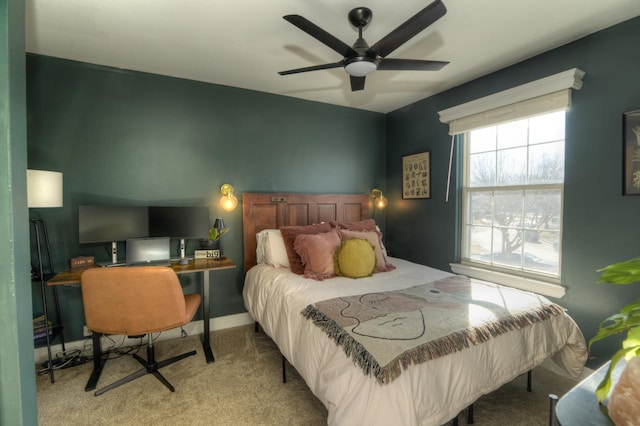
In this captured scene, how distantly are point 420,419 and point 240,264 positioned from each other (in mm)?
2355

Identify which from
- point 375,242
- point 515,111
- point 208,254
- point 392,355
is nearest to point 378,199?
point 375,242

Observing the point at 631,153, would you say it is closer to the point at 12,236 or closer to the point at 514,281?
the point at 514,281

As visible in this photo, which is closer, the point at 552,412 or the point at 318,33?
the point at 552,412

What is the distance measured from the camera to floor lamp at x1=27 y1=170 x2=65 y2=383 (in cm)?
196

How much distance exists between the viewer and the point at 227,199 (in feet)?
9.52

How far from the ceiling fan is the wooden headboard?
175 cm

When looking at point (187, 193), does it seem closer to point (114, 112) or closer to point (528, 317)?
point (114, 112)

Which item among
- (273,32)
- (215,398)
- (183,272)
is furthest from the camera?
(183,272)

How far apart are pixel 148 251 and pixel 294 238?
4.52ft

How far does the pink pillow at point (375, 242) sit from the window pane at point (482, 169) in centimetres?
121

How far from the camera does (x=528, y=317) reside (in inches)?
66.9

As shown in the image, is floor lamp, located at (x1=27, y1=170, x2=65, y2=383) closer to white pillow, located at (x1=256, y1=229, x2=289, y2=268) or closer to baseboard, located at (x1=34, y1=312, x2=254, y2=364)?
baseboard, located at (x1=34, y1=312, x2=254, y2=364)

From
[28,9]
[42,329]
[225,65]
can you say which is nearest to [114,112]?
[28,9]

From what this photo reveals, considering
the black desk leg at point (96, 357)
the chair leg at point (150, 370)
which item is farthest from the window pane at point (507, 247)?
the black desk leg at point (96, 357)
